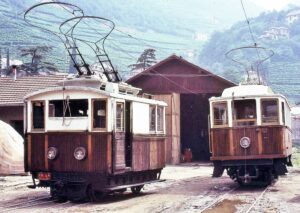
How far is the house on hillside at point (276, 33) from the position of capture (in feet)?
410

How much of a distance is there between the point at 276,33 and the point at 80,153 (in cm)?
12141

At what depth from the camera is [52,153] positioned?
1328cm

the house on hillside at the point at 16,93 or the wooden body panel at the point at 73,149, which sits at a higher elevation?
the house on hillside at the point at 16,93

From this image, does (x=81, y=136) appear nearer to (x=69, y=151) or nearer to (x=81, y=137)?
(x=81, y=137)

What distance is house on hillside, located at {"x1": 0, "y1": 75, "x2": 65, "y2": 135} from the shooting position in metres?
28.1

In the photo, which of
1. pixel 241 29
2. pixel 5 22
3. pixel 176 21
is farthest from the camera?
pixel 176 21

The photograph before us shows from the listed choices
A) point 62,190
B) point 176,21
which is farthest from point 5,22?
point 176,21

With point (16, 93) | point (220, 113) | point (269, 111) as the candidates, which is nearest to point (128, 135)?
point (220, 113)

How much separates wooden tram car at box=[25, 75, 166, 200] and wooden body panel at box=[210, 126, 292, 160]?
3.32 metres

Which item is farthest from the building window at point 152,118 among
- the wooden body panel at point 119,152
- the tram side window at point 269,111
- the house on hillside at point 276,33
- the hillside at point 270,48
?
the house on hillside at point 276,33

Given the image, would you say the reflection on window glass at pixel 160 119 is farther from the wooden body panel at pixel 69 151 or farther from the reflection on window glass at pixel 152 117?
the wooden body panel at pixel 69 151

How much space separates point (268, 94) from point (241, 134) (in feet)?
5.04

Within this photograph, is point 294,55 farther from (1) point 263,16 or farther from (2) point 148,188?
(2) point 148,188

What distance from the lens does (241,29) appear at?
5443 inches
